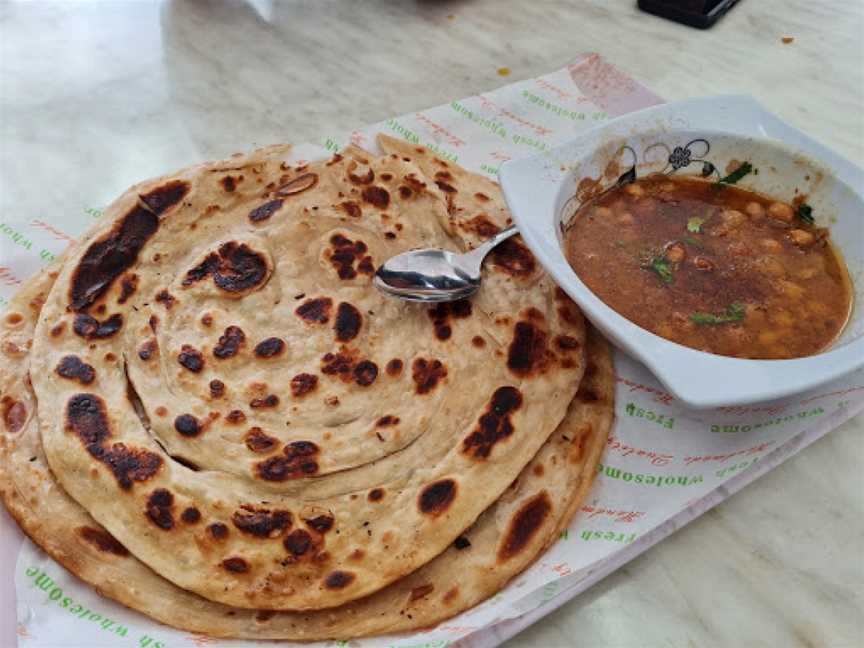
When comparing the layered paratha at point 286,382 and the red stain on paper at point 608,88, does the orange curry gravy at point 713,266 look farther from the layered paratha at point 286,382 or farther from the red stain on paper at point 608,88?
the red stain on paper at point 608,88

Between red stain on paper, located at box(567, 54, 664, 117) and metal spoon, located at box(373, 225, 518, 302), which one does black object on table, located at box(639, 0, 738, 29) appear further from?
metal spoon, located at box(373, 225, 518, 302)

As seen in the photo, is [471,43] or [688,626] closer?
[688,626]

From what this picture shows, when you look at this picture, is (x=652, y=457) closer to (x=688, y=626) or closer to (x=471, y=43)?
(x=688, y=626)

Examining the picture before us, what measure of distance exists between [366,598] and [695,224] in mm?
1199

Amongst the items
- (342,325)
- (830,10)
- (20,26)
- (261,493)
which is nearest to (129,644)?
(261,493)

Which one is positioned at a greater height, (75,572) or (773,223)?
(773,223)

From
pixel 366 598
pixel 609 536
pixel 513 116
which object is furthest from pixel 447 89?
pixel 366 598

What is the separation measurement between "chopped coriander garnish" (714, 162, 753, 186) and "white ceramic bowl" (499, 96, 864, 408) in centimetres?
2

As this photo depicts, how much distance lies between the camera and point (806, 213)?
189cm

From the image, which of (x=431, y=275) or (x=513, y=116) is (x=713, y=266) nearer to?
(x=431, y=275)

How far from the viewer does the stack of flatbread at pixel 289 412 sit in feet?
4.64

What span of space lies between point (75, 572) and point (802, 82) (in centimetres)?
306

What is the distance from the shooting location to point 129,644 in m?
1.35

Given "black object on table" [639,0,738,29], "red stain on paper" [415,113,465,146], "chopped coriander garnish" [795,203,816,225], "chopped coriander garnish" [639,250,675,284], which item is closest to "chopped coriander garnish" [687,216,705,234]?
"chopped coriander garnish" [639,250,675,284]
